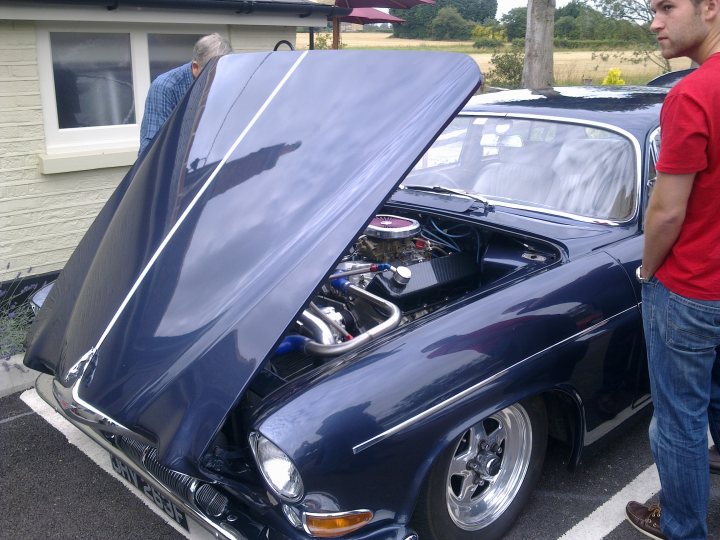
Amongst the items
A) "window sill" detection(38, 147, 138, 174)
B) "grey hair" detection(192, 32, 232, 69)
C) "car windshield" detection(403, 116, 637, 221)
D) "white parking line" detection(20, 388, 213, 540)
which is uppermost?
"grey hair" detection(192, 32, 232, 69)

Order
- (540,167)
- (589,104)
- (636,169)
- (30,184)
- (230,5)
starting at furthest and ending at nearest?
(230,5), (30,184), (589,104), (540,167), (636,169)

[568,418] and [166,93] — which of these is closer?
[568,418]

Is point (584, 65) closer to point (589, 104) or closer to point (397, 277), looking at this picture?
point (589, 104)

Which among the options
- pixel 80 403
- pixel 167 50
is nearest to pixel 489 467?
pixel 80 403

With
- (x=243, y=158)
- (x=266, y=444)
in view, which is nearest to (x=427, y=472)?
(x=266, y=444)

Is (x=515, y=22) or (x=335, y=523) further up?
(x=515, y=22)

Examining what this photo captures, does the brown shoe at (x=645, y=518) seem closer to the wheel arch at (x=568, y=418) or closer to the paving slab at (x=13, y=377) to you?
the wheel arch at (x=568, y=418)

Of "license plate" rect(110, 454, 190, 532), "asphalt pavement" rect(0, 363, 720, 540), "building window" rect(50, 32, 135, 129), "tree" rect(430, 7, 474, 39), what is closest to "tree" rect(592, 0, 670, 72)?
"building window" rect(50, 32, 135, 129)

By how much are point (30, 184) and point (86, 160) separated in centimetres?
43

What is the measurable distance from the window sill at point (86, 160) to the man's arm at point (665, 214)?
4.25 m

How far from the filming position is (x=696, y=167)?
201 cm

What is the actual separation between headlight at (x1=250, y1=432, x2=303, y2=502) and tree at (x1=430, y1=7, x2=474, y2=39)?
39.0 meters

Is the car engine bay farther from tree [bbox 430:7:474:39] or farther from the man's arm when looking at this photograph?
tree [bbox 430:7:474:39]

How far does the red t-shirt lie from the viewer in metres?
1.97
